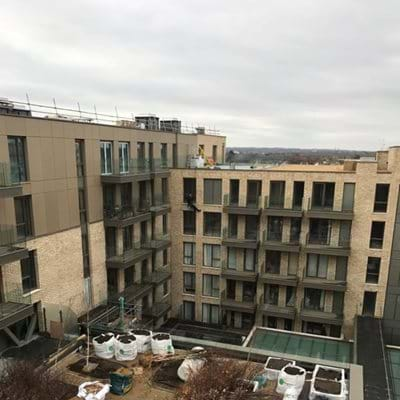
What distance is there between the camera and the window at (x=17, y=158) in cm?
1970

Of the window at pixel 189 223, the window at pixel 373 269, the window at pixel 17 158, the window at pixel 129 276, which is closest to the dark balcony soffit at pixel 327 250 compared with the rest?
the window at pixel 373 269

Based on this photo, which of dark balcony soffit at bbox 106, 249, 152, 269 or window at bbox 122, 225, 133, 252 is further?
window at bbox 122, 225, 133, 252

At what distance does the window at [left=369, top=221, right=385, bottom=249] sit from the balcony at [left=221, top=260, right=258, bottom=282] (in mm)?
10764

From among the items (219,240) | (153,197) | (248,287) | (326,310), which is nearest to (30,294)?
(153,197)

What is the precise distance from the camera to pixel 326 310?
33.2 meters

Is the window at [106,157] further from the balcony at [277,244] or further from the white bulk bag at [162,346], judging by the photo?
the balcony at [277,244]

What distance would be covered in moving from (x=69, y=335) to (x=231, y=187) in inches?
750

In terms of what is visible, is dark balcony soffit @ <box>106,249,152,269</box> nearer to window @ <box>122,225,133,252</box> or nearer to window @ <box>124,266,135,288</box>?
window @ <box>122,225,133,252</box>

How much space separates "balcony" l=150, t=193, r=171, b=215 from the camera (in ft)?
109

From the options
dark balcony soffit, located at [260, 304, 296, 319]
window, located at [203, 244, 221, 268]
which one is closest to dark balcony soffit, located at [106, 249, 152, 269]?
window, located at [203, 244, 221, 268]

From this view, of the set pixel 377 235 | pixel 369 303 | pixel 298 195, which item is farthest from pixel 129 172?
pixel 369 303

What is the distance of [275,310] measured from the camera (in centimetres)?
3378

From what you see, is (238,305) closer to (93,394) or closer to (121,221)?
(121,221)

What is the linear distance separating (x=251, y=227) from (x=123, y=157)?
13911mm
